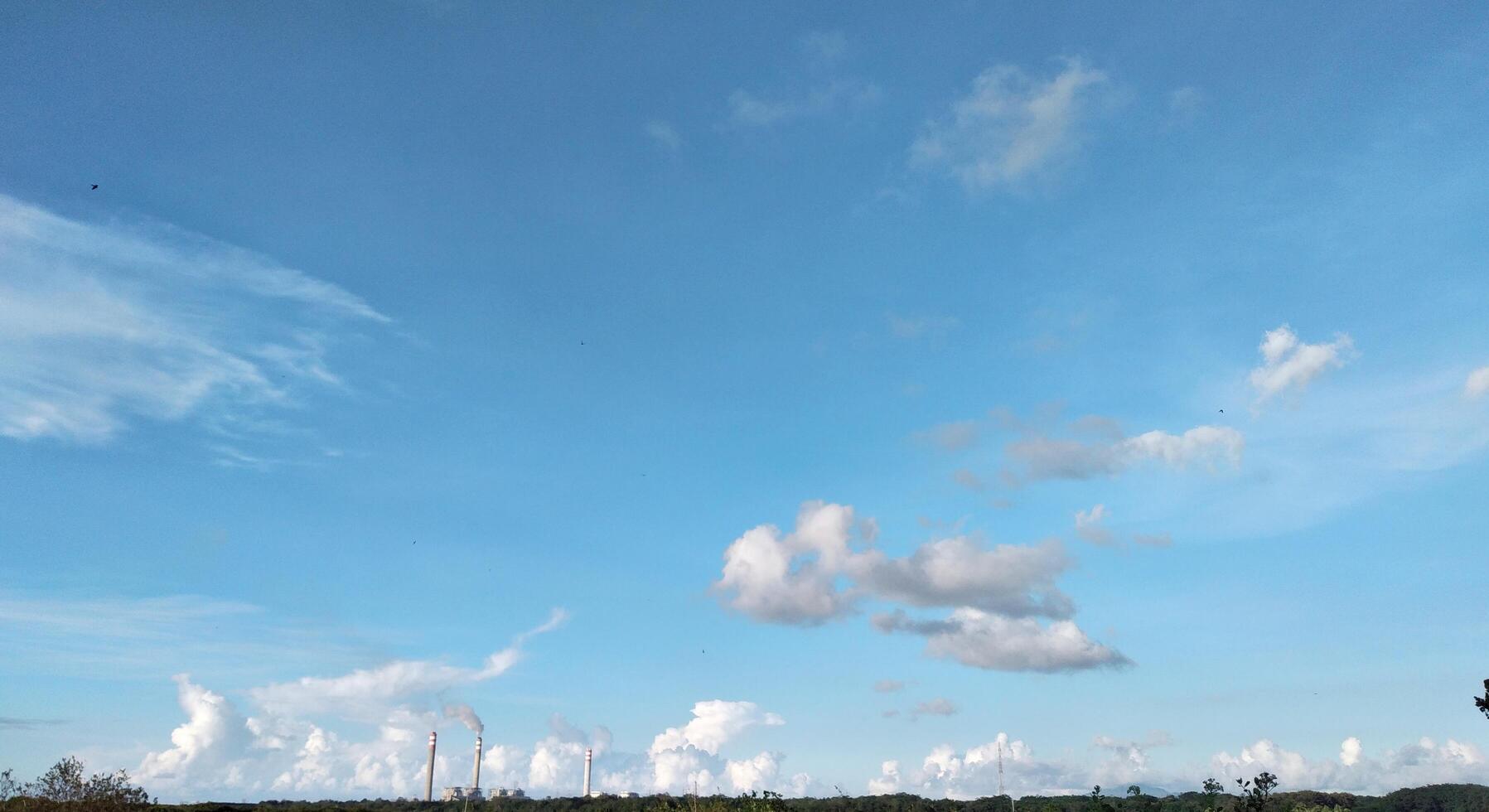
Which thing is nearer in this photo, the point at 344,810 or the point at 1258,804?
the point at 1258,804

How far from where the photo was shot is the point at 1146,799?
96.8 m

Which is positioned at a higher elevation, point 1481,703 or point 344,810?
point 1481,703

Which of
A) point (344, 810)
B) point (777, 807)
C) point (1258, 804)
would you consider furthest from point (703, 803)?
point (344, 810)

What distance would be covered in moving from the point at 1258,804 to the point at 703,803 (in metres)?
40.7

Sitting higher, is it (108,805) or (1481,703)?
(1481,703)

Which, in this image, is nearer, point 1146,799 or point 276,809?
point 1146,799

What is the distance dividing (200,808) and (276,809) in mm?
56445

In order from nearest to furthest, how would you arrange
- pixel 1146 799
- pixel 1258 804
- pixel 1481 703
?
pixel 1481 703, pixel 1258 804, pixel 1146 799

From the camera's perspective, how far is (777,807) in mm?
83688

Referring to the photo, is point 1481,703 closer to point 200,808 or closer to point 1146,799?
point 1146,799

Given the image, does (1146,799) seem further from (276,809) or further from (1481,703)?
(276,809)

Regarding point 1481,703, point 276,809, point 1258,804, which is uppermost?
point 1481,703

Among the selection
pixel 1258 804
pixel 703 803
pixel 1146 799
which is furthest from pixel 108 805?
pixel 1146 799

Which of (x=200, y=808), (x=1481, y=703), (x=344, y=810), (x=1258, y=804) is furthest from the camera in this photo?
(x=344, y=810)
